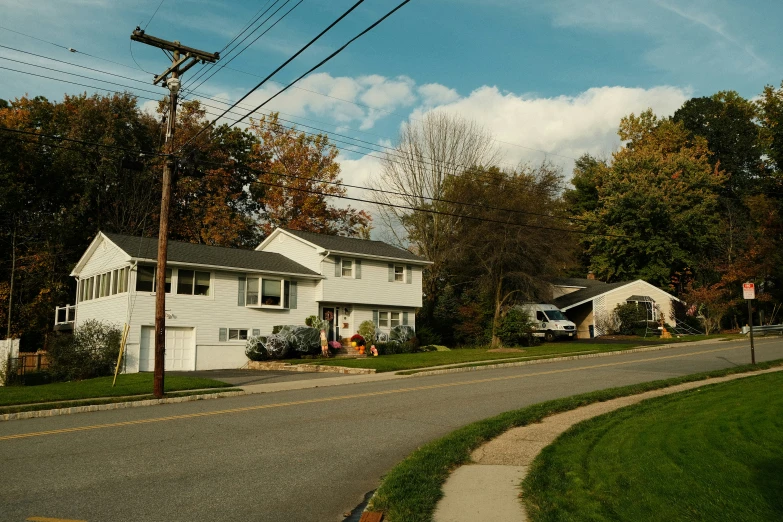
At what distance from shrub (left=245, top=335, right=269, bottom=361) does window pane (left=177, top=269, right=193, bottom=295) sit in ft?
11.9

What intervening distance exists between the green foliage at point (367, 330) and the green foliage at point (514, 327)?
7.10 meters

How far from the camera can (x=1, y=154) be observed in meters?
37.8

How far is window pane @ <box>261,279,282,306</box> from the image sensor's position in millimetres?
33250

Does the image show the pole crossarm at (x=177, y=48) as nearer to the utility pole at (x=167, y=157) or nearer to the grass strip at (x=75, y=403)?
the utility pole at (x=167, y=157)

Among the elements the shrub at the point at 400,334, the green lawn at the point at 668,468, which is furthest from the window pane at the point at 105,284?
the green lawn at the point at 668,468

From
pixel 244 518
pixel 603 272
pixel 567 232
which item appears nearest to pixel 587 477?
pixel 244 518

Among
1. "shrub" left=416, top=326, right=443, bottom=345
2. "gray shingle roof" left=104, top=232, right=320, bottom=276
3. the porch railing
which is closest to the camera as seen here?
"gray shingle roof" left=104, top=232, right=320, bottom=276

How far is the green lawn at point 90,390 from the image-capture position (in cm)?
1731

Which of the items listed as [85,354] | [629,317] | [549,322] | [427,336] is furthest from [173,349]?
[629,317]

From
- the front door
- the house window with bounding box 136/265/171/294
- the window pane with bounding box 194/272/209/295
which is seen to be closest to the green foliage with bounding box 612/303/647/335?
the front door

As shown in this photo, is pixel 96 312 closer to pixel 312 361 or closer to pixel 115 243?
pixel 115 243

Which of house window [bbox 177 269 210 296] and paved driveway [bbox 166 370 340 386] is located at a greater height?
house window [bbox 177 269 210 296]

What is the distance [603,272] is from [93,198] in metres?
39.1

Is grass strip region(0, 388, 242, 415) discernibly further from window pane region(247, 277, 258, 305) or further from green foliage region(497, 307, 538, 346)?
green foliage region(497, 307, 538, 346)
